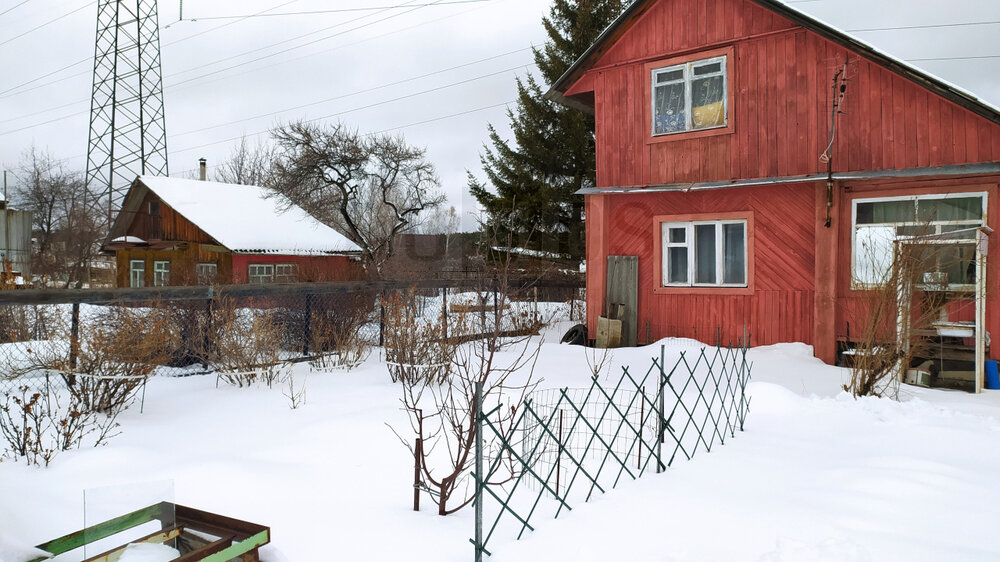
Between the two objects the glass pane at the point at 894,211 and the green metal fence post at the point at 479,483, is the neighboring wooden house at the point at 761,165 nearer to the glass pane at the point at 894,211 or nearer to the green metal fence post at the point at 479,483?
the glass pane at the point at 894,211

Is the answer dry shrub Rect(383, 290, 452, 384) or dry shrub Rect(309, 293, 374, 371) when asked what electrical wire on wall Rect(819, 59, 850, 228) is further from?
dry shrub Rect(309, 293, 374, 371)

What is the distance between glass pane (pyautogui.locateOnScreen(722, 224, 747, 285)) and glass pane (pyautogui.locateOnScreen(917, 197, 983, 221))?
2.51 meters

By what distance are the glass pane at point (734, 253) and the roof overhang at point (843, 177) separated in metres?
0.77

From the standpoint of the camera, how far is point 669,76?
11094mm

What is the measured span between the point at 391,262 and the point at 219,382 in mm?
11161

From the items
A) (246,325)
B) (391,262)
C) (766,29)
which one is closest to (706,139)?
(766,29)

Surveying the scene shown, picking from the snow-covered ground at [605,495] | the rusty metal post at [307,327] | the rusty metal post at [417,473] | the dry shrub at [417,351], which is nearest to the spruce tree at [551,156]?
the rusty metal post at [307,327]

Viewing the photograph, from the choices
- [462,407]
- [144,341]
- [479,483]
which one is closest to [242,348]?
[144,341]

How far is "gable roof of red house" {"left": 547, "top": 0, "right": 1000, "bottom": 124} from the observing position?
8.46 meters

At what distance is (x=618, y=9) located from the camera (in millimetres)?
19641

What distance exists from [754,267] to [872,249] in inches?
69.0

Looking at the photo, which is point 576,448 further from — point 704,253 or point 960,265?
point 960,265

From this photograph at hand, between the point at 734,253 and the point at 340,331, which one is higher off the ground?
the point at 734,253

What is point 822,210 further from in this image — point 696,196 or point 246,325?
point 246,325
